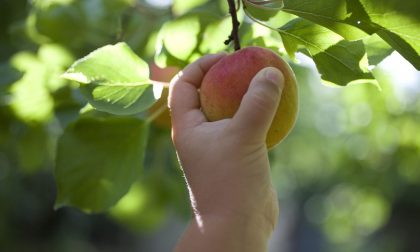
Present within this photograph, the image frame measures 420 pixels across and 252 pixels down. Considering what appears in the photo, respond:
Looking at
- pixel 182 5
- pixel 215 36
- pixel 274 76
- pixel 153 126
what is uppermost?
pixel 274 76

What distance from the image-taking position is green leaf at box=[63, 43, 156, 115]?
2.56 ft

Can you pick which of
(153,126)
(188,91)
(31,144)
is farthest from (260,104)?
(31,144)

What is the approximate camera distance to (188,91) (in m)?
0.79

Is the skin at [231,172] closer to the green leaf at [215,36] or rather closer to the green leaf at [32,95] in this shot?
the green leaf at [215,36]

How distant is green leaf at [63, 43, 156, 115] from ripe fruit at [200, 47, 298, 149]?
4.0 inches

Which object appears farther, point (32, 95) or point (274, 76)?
point (32, 95)

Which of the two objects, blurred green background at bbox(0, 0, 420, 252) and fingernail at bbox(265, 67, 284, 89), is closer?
fingernail at bbox(265, 67, 284, 89)

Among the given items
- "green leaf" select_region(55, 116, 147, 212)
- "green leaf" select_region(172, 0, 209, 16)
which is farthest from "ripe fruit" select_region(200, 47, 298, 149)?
"green leaf" select_region(172, 0, 209, 16)

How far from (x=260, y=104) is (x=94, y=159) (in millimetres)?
376

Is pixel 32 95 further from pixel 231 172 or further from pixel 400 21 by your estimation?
pixel 400 21

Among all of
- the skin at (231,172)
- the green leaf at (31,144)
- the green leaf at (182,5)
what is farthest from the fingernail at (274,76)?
the green leaf at (31,144)

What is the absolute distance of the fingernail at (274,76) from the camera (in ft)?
2.24

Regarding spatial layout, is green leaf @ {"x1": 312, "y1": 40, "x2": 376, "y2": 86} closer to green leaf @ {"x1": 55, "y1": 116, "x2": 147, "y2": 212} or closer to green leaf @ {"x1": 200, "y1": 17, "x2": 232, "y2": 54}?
green leaf @ {"x1": 200, "y1": 17, "x2": 232, "y2": 54}

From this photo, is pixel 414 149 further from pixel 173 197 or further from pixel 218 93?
pixel 218 93
